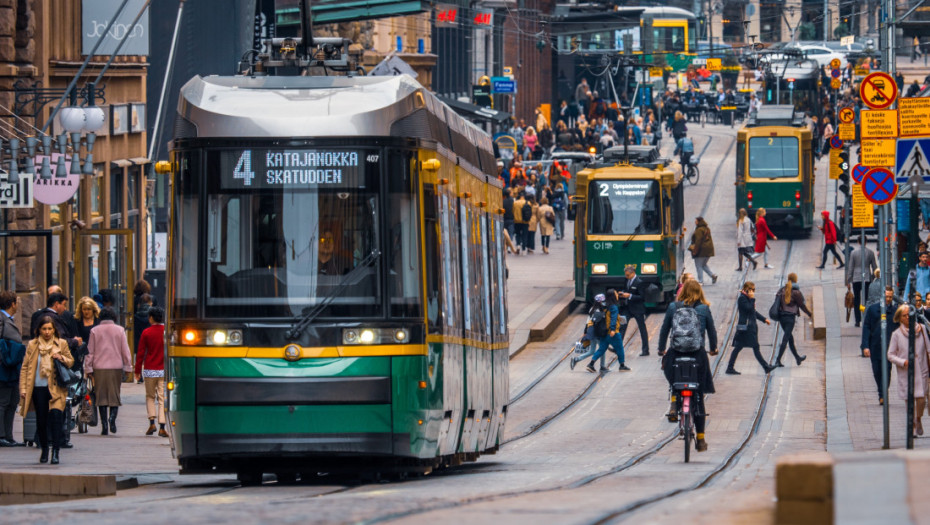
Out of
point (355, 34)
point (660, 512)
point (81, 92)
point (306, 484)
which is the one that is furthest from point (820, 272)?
point (660, 512)

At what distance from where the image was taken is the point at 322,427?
12.1 m

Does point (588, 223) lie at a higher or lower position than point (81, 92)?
lower

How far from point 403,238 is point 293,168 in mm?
863

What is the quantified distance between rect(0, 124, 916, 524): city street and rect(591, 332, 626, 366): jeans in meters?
0.30

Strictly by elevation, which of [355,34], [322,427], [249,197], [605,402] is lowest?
[605,402]

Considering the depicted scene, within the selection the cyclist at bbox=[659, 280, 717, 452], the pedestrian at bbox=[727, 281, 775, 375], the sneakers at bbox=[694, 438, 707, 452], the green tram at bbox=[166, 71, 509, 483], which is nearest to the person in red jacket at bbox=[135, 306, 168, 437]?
the cyclist at bbox=[659, 280, 717, 452]

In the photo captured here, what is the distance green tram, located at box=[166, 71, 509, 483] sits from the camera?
12.1 metres

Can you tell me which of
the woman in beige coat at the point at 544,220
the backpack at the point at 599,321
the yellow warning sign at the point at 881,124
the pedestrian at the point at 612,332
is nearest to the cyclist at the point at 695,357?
the yellow warning sign at the point at 881,124

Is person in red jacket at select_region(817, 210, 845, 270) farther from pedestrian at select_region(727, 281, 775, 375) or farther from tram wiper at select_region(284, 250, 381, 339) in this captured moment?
tram wiper at select_region(284, 250, 381, 339)

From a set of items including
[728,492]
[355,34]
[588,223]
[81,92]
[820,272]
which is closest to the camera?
[728,492]

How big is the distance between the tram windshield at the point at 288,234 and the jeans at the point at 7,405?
6.21 meters

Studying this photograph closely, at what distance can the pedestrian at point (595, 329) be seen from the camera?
2797cm

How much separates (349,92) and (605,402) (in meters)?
13.3

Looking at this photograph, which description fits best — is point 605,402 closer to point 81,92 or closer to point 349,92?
point 81,92
